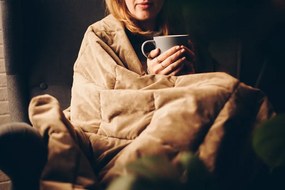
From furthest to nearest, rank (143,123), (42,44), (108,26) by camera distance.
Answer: (42,44), (108,26), (143,123)

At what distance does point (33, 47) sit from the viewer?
1339mm

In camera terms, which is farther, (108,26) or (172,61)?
(108,26)

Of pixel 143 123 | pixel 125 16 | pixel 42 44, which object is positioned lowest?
pixel 143 123

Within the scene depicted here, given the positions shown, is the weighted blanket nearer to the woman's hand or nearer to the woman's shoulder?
the woman's hand

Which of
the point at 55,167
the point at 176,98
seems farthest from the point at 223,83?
the point at 55,167

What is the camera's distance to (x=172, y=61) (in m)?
0.93

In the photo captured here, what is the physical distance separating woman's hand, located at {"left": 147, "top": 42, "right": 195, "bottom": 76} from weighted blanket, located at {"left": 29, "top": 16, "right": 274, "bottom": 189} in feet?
0.09

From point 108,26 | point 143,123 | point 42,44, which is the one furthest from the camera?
point 42,44

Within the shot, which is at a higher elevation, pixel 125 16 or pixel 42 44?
pixel 125 16

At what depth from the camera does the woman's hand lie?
913mm

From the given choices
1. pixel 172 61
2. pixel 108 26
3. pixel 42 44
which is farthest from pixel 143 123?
pixel 42 44

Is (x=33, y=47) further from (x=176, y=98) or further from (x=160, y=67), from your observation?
(x=176, y=98)

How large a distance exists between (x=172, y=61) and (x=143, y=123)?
0.18m

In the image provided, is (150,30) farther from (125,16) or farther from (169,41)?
(169,41)
